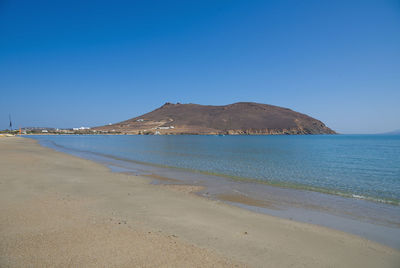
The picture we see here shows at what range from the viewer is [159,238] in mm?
5523

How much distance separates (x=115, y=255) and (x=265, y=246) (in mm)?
3503

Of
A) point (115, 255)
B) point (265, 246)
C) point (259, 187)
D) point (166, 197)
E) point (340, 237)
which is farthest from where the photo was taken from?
point (259, 187)

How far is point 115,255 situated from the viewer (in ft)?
15.0

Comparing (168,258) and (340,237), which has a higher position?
(168,258)

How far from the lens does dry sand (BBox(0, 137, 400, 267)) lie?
454 centimetres

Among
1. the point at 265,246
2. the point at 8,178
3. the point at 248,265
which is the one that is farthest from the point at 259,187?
the point at 8,178

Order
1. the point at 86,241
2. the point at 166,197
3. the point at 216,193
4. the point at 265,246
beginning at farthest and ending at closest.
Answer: the point at 216,193 < the point at 166,197 < the point at 265,246 < the point at 86,241

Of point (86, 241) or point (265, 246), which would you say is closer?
point (86, 241)

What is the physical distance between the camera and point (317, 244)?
5969 mm

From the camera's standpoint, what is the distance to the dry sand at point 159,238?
14.9 feet

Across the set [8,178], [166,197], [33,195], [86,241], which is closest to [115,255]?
[86,241]

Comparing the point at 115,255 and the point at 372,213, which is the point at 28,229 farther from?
the point at 372,213

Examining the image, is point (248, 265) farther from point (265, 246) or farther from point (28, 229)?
point (28, 229)

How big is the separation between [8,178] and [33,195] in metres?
5.11
